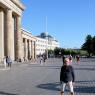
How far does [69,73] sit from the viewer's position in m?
12.7

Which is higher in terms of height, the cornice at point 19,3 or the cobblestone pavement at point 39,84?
the cornice at point 19,3

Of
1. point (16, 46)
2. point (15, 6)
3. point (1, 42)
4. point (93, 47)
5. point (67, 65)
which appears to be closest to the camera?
point (67, 65)

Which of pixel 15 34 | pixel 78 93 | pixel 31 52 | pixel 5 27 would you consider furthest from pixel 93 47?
pixel 78 93

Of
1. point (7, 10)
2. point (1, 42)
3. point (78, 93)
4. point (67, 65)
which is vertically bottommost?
point (78, 93)

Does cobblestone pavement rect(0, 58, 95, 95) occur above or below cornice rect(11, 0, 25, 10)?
below

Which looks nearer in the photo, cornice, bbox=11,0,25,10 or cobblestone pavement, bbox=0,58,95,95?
cobblestone pavement, bbox=0,58,95,95

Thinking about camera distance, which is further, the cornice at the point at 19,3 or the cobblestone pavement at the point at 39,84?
the cornice at the point at 19,3

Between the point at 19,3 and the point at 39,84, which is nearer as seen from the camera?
the point at 39,84

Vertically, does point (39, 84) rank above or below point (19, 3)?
below

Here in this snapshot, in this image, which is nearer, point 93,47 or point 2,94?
point 2,94

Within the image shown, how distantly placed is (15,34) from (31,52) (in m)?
47.4

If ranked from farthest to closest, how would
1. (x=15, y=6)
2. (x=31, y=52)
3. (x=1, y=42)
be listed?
1. (x=31, y=52)
2. (x=15, y=6)
3. (x=1, y=42)

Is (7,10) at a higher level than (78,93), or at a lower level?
higher

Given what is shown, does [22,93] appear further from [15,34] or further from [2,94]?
[15,34]
